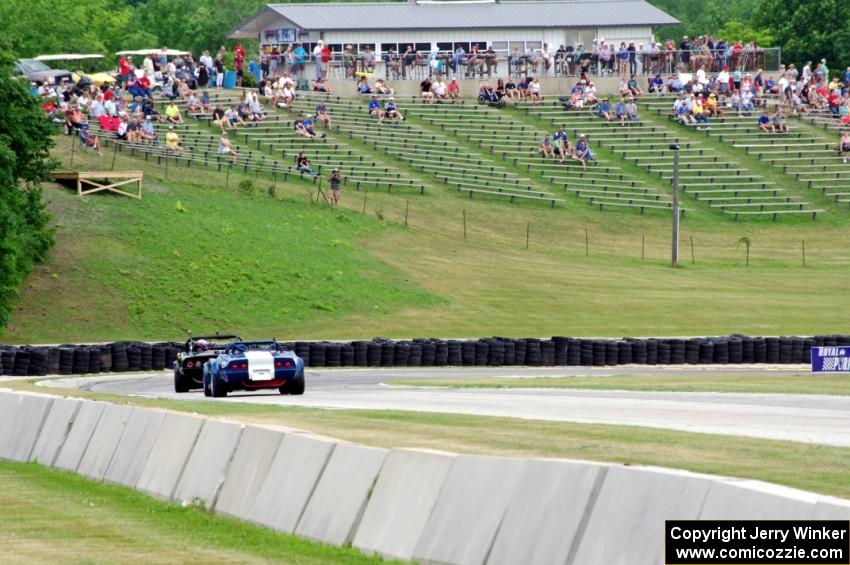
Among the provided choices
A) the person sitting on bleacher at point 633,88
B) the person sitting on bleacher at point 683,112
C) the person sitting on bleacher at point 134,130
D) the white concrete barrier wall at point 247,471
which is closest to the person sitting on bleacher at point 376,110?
the person sitting on bleacher at point 633,88

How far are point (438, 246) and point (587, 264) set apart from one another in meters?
5.30

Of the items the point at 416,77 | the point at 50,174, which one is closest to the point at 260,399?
the point at 50,174

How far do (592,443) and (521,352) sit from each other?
79.6 ft

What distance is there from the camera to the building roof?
264 feet

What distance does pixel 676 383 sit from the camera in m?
27.0

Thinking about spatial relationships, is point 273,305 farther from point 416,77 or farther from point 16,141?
point 416,77

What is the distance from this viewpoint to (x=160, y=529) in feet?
38.7

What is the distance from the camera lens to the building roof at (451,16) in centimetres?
8050

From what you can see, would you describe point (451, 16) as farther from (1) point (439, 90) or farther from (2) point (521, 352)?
(2) point (521, 352)

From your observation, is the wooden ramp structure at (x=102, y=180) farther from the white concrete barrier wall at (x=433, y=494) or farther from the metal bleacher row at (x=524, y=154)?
the white concrete barrier wall at (x=433, y=494)

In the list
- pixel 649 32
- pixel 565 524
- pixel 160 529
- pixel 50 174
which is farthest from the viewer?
pixel 649 32

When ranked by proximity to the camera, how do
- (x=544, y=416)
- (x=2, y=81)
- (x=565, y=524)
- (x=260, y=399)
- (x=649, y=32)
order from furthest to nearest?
1. (x=649, y=32)
2. (x=2, y=81)
3. (x=260, y=399)
4. (x=544, y=416)
5. (x=565, y=524)

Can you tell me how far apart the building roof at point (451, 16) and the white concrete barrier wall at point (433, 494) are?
6749cm

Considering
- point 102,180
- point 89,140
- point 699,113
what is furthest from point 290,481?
point 699,113
